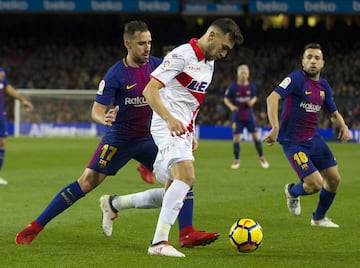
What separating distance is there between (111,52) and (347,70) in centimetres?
1273

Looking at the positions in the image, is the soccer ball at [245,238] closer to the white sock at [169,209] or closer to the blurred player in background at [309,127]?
the white sock at [169,209]

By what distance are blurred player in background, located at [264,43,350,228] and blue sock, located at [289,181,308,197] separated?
0.06 feet

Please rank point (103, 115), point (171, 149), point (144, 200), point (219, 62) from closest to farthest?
point (171, 149)
point (103, 115)
point (144, 200)
point (219, 62)

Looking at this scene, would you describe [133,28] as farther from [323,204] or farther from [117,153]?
[323,204]

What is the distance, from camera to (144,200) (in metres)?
8.26

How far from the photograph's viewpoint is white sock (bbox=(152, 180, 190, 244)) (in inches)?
286

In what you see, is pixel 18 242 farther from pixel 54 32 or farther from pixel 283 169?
pixel 54 32

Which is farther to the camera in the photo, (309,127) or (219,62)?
(219,62)

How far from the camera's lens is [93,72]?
43.8 metres

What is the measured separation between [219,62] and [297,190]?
32193 millimetres

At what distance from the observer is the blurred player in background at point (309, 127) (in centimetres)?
980

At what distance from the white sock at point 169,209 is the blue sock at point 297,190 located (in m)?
3.17

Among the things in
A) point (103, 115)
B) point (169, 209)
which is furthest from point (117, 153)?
point (169, 209)

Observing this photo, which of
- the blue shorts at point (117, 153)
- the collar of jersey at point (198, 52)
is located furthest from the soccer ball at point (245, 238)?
the collar of jersey at point (198, 52)
